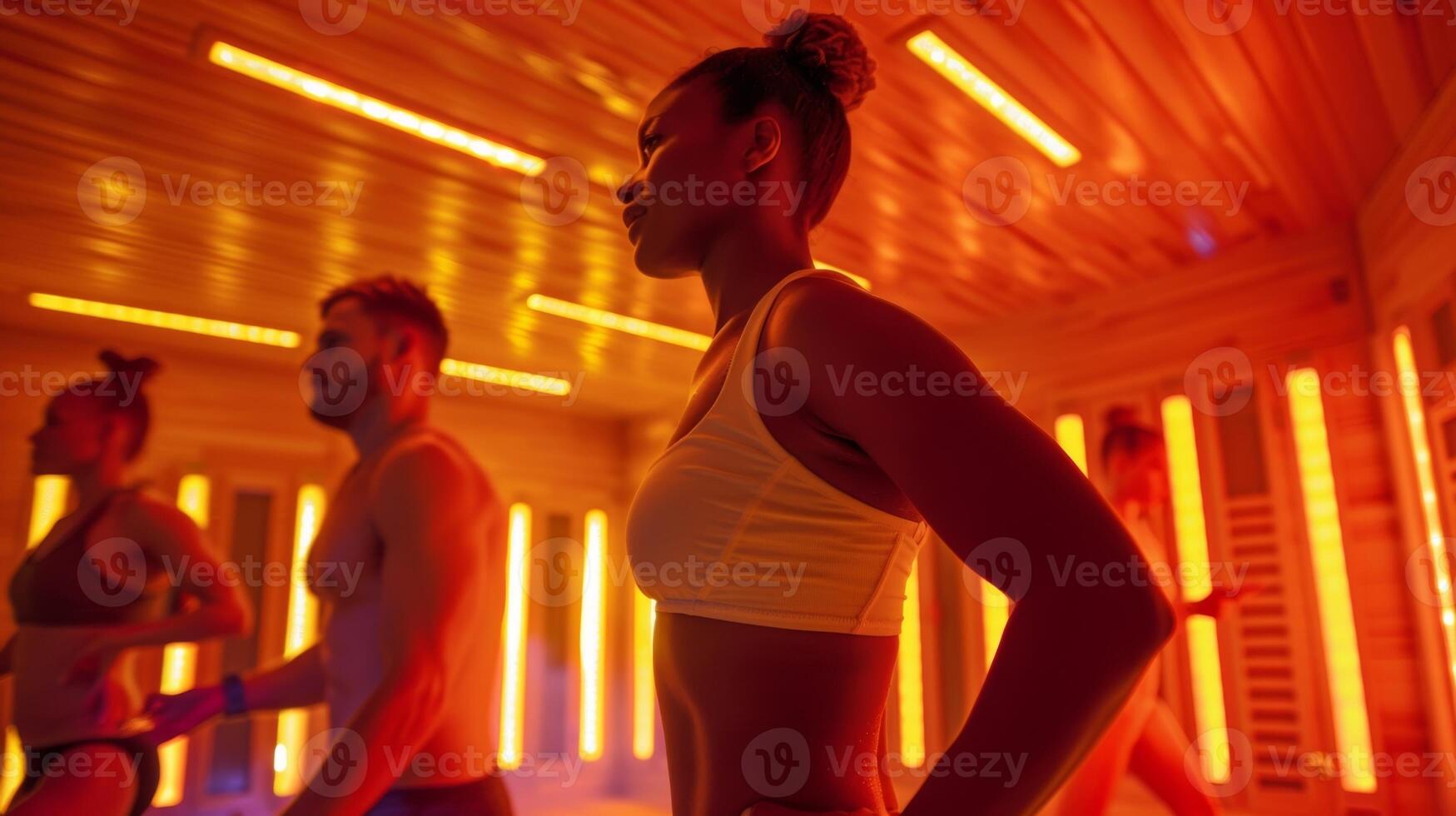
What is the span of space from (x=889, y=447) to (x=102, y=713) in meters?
2.47

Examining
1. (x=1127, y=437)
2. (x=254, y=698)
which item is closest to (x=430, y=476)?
(x=254, y=698)

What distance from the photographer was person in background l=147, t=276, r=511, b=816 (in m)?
1.38

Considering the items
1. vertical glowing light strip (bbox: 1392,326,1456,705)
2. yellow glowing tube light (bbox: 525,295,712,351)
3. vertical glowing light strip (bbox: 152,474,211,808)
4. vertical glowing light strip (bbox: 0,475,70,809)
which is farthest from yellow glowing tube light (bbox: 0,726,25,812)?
vertical glowing light strip (bbox: 1392,326,1456,705)

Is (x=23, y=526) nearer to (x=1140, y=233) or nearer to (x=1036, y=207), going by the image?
(x=1036, y=207)

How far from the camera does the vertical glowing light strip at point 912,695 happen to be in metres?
5.44

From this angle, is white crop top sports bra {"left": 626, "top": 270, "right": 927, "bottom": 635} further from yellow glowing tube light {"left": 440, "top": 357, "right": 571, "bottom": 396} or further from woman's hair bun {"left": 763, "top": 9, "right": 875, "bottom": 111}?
yellow glowing tube light {"left": 440, "top": 357, "right": 571, "bottom": 396}

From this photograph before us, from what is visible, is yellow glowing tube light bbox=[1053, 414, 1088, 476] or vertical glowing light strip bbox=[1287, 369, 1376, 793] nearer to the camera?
vertical glowing light strip bbox=[1287, 369, 1376, 793]

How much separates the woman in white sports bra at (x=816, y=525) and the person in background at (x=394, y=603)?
2.22ft

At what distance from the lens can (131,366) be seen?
2846mm

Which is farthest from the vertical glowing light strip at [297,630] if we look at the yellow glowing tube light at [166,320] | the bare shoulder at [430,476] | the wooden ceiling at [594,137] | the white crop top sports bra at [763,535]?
the white crop top sports bra at [763,535]

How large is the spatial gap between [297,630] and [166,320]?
6.92 feet

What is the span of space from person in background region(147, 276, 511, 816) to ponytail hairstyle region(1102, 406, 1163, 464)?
2.83 m

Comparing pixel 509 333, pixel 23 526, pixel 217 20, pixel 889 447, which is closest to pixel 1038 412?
pixel 509 333

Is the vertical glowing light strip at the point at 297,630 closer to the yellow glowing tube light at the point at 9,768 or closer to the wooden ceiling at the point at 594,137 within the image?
the yellow glowing tube light at the point at 9,768
